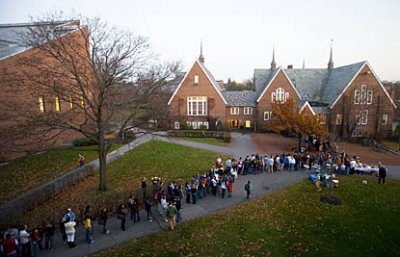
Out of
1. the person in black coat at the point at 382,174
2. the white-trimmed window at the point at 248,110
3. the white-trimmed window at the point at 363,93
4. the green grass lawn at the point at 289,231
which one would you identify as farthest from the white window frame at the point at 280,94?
the green grass lawn at the point at 289,231

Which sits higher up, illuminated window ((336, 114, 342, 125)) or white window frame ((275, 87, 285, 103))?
white window frame ((275, 87, 285, 103))

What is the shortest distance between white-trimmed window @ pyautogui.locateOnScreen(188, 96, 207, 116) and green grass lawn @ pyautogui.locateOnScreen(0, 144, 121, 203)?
846 inches

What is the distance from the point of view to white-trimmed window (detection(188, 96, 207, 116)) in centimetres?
4448

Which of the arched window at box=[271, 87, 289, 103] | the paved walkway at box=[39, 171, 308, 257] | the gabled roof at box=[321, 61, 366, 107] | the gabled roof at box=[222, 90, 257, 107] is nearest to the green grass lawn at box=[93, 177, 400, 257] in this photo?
the paved walkway at box=[39, 171, 308, 257]

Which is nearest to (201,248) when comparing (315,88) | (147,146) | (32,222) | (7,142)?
(32,222)

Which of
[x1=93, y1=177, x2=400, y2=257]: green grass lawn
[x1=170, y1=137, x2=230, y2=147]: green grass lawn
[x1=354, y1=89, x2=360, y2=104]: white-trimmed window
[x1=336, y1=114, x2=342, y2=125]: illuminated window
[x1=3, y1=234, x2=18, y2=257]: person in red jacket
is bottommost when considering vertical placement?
[x1=93, y1=177, x2=400, y2=257]: green grass lawn

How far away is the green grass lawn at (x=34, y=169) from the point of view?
16.9m

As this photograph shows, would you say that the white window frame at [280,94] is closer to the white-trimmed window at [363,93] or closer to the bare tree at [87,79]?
the white-trimmed window at [363,93]

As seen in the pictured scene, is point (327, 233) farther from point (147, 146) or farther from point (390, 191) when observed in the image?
point (147, 146)

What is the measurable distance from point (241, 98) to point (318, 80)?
49.7ft

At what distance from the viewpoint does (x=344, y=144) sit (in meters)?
34.9

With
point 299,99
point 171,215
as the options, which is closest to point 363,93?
point 299,99

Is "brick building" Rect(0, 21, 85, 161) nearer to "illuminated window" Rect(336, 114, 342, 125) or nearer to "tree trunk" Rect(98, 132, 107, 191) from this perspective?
"tree trunk" Rect(98, 132, 107, 191)

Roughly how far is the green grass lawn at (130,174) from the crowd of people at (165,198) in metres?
0.64
